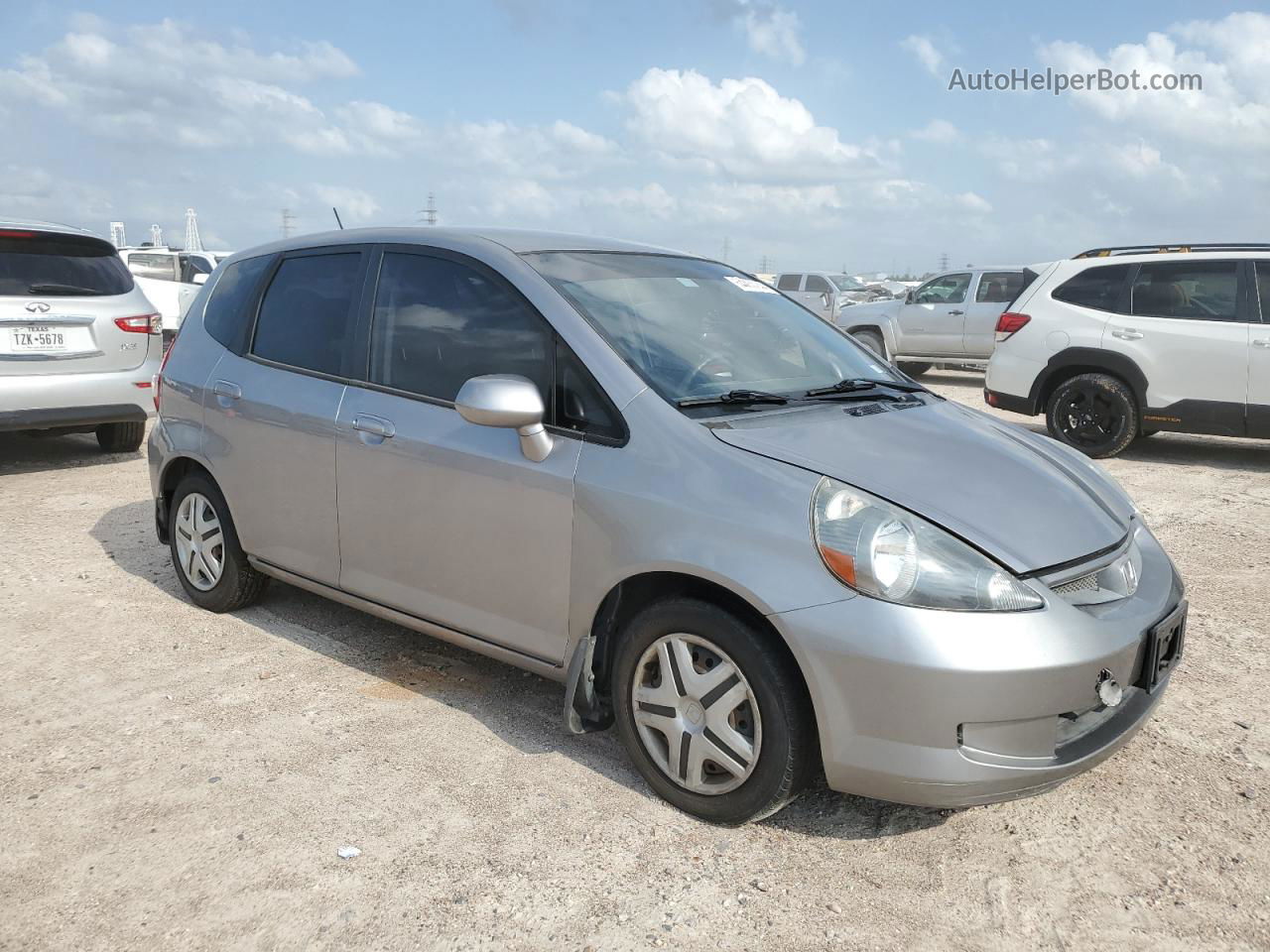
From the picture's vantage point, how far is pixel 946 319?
1521 cm

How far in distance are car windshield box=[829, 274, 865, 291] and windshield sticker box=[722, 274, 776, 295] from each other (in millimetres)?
22140

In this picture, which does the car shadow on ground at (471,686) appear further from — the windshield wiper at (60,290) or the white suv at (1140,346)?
the white suv at (1140,346)

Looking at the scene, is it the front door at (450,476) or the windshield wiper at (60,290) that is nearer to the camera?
the front door at (450,476)

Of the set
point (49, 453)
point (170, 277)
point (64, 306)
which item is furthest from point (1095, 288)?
point (170, 277)

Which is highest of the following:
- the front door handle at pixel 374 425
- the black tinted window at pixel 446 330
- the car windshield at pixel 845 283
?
the car windshield at pixel 845 283

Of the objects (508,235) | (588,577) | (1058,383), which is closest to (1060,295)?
(1058,383)

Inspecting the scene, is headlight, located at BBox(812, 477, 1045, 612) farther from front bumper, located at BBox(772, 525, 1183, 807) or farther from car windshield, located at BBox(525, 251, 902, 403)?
car windshield, located at BBox(525, 251, 902, 403)

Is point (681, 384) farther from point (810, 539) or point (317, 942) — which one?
point (317, 942)

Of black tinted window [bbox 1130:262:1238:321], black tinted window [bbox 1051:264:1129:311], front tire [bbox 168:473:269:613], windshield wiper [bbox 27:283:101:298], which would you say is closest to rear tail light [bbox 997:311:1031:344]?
black tinted window [bbox 1051:264:1129:311]

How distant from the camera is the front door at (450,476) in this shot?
333 centimetres

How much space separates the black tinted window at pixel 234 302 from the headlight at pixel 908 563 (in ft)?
9.59

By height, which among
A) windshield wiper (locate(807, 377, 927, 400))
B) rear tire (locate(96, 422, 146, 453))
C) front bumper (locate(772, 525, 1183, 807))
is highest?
windshield wiper (locate(807, 377, 927, 400))

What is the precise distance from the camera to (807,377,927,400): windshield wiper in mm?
3596

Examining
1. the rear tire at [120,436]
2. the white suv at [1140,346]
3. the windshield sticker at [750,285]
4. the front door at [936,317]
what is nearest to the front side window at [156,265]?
the rear tire at [120,436]
